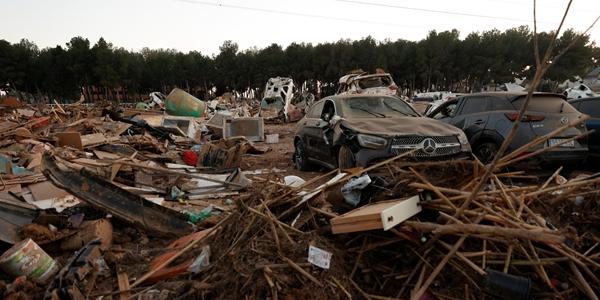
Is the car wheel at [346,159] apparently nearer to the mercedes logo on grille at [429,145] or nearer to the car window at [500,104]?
the mercedes logo on grille at [429,145]

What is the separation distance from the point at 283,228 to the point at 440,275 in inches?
47.8

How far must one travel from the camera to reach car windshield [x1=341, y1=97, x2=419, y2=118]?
6688 mm

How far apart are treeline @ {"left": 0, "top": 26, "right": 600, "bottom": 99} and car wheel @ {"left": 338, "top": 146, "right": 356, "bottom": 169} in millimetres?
40107

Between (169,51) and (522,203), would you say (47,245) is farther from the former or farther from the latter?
(169,51)

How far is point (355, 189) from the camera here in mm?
3299

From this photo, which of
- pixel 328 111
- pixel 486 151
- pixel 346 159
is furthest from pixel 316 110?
pixel 486 151

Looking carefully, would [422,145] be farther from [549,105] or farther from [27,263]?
[27,263]

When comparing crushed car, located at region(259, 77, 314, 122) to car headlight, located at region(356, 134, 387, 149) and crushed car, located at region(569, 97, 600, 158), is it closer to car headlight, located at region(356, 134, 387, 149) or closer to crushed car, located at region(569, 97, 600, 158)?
crushed car, located at region(569, 97, 600, 158)

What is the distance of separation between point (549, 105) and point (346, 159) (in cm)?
347

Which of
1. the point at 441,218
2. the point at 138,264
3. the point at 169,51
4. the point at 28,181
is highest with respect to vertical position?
the point at 169,51

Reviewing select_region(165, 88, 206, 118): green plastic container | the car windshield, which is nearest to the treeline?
select_region(165, 88, 206, 118): green plastic container

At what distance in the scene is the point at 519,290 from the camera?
2230 mm

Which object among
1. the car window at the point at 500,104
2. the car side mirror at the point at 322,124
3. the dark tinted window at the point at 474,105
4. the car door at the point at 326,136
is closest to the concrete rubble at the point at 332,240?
the car door at the point at 326,136

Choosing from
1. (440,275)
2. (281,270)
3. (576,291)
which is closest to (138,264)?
(281,270)
